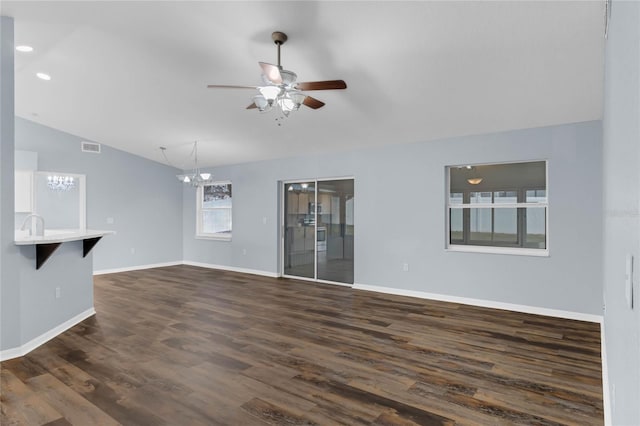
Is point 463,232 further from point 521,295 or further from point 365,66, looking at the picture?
point 365,66

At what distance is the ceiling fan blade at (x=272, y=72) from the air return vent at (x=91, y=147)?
6.27 m

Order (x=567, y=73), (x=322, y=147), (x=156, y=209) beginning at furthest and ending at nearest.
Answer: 1. (x=156, y=209)
2. (x=322, y=147)
3. (x=567, y=73)

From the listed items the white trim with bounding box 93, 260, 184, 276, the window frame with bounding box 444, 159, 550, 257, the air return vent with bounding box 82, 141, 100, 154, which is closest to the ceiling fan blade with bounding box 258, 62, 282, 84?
the window frame with bounding box 444, 159, 550, 257

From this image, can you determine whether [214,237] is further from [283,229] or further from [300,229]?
[300,229]

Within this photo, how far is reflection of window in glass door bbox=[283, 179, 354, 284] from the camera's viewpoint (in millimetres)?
6602

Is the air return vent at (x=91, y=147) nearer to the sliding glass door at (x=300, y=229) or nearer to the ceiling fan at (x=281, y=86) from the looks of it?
the sliding glass door at (x=300, y=229)

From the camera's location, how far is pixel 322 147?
634cm

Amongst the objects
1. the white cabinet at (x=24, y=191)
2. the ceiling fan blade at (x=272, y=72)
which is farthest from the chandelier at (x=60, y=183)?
the ceiling fan blade at (x=272, y=72)

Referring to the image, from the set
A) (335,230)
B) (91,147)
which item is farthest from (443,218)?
(91,147)

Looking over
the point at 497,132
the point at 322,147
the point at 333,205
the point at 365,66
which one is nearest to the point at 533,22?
the point at 365,66

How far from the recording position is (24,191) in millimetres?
6719

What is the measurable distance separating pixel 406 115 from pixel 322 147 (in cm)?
198

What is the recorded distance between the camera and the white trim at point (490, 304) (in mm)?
4379

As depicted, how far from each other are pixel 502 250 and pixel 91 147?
25.6ft
